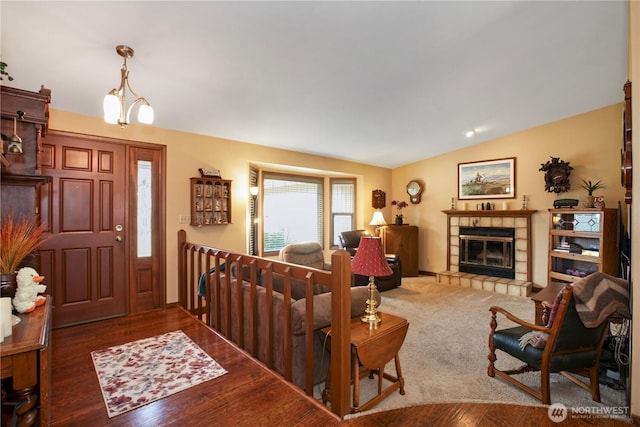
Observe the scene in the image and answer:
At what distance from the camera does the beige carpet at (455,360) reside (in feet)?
7.29

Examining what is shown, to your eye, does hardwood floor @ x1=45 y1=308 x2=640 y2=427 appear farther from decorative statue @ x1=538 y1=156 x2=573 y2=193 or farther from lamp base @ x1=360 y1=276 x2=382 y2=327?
decorative statue @ x1=538 y1=156 x2=573 y2=193

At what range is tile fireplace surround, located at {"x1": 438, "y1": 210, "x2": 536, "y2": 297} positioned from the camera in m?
5.13

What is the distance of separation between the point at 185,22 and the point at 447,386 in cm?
338

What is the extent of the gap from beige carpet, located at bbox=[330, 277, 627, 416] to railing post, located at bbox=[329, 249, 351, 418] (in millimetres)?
443

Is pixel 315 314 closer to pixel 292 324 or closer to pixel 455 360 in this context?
pixel 292 324

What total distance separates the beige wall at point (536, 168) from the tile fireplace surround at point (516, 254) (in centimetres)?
15

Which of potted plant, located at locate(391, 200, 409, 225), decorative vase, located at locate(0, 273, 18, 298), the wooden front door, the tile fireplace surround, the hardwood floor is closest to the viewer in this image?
decorative vase, located at locate(0, 273, 18, 298)

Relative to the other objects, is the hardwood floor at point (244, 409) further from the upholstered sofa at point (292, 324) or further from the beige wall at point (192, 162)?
the beige wall at point (192, 162)

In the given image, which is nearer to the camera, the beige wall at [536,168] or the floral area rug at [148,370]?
the floral area rug at [148,370]

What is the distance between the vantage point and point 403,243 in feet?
20.7

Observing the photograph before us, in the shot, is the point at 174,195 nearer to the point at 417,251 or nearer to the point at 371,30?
the point at 371,30

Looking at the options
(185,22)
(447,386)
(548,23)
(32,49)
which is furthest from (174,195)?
(548,23)

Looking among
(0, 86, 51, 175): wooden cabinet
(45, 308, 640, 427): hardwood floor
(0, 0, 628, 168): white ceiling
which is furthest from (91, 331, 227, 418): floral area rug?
(0, 0, 628, 168): white ceiling

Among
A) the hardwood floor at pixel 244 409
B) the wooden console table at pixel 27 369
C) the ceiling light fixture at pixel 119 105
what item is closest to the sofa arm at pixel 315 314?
the hardwood floor at pixel 244 409
